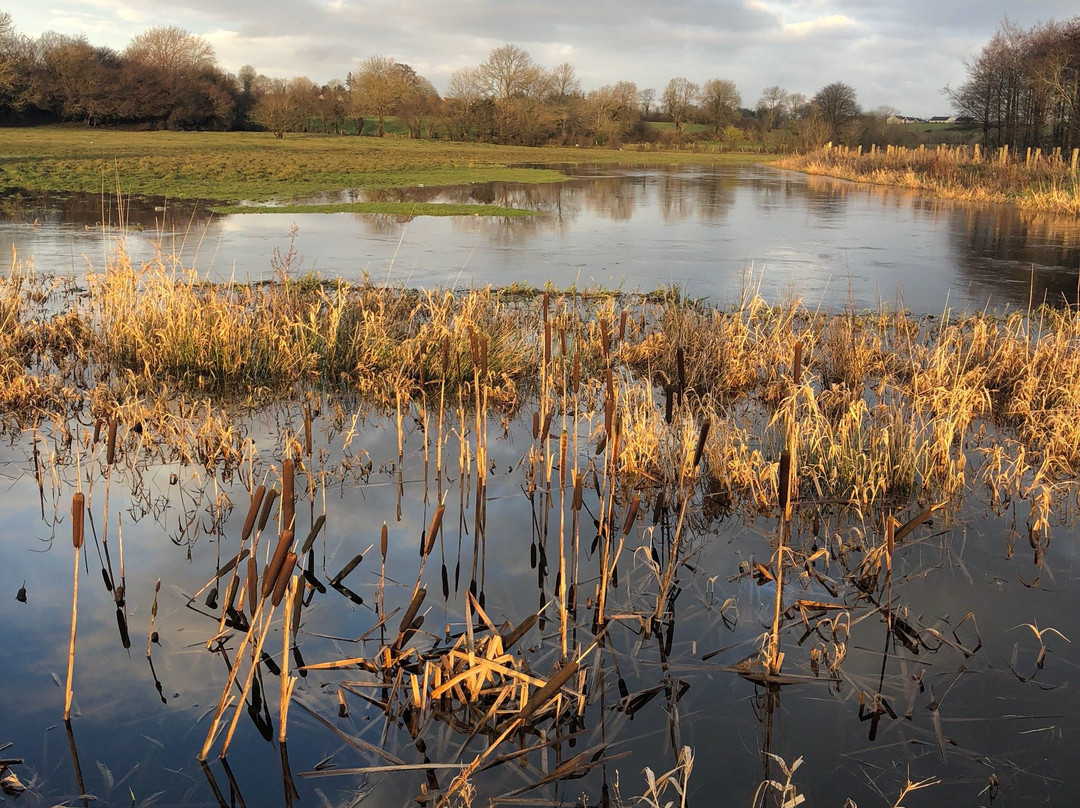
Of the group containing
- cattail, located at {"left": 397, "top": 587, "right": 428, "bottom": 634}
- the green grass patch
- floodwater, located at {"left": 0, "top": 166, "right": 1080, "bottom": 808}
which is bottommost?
floodwater, located at {"left": 0, "top": 166, "right": 1080, "bottom": 808}

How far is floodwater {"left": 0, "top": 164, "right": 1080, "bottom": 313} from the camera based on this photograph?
1145cm

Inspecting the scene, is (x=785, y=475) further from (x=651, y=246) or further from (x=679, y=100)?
(x=679, y=100)

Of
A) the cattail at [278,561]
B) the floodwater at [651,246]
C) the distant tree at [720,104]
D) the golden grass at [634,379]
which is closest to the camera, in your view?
the cattail at [278,561]

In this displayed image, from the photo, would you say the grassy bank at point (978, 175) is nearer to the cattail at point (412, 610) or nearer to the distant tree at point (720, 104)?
the cattail at point (412, 610)

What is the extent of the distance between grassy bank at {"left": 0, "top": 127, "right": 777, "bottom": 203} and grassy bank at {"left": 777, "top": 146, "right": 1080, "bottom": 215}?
1254 cm

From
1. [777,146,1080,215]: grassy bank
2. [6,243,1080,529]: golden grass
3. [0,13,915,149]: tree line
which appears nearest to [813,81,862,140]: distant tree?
[0,13,915,149]: tree line

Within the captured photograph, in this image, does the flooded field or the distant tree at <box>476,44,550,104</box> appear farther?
the distant tree at <box>476,44,550,104</box>

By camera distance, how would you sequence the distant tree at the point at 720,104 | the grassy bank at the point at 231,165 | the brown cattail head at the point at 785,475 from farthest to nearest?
the distant tree at the point at 720,104, the grassy bank at the point at 231,165, the brown cattail head at the point at 785,475

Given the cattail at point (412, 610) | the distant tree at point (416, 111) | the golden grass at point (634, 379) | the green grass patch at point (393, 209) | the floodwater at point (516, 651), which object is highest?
the distant tree at point (416, 111)

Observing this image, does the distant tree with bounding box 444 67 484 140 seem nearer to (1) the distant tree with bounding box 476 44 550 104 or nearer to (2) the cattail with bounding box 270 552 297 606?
(1) the distant tree with bounding box 476 44 550 104

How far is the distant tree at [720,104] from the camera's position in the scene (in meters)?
81.9

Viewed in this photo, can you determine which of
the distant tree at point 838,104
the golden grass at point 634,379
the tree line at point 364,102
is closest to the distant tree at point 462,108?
the tree line at point 364,102

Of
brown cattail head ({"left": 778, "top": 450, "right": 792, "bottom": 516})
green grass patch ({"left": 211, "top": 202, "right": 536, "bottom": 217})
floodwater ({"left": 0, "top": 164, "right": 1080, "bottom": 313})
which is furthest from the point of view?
green grass patch ({"left": 211, "top": 202, "right": 536, "bottom": 217})

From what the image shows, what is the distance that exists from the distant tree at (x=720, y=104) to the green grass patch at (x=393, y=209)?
6589 cm
